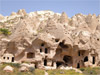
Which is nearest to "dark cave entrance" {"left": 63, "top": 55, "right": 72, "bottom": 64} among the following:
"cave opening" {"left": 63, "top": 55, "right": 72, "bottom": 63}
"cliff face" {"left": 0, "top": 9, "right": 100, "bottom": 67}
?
"cave opening" {"left": 63, "top": 55, "right": 72, "bottom": 63}

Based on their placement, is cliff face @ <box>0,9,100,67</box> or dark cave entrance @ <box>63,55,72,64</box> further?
dark cave entrance @ <box>63,55,72,64</box>

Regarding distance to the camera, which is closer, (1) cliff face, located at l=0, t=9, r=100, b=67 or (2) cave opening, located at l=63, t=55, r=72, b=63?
(1) cliff face, located at l=0, t=9, r=100, b=67

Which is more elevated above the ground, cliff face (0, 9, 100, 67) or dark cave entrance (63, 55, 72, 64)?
cliff face (0, 9, 100, 67)

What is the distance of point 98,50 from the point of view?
40.5m

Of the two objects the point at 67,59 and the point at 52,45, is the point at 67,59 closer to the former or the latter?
the point at 67,59

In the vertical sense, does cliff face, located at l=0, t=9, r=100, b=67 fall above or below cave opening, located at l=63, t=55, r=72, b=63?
above

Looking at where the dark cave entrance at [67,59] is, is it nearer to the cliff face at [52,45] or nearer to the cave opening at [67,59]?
the cave opening at [67,59]

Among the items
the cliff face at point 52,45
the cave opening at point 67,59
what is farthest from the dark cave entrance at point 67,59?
the cliff face at point 52,45

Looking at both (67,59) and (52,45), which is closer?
(52,45)

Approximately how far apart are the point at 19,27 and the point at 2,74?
1560 centimetres

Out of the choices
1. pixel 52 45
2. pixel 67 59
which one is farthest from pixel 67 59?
pixel 52 45

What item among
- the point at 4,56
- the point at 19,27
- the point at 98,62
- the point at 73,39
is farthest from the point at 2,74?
the point at 98,62

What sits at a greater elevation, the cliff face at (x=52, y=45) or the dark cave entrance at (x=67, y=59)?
the cliff face at (x=52, y=45)

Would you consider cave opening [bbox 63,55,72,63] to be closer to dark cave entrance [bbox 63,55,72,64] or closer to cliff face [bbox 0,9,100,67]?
dark cave entrance [bbox 63,55,72,64]
